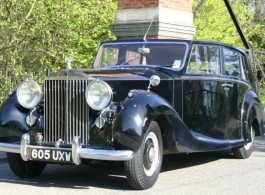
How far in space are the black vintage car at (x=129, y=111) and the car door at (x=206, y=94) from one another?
1 centimetres

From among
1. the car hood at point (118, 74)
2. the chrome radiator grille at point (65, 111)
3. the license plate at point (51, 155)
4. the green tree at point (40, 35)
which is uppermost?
the green tree at point (40, 35)

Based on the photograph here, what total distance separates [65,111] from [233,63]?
11.6ft

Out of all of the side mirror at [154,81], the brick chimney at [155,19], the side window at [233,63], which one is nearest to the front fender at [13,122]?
the side mirror at [154,81]

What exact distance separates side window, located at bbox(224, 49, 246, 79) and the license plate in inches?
131

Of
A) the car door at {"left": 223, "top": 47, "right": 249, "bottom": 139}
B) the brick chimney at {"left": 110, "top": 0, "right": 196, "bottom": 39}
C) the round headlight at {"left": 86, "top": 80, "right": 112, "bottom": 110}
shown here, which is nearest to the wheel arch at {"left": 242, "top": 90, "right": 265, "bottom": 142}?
the car door at {"left": 223, "top": 47, "right": 249, "bottom": 139}

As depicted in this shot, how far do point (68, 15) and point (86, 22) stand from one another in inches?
45.7

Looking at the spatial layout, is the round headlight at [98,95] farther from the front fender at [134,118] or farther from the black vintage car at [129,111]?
the front fender at [134,118]

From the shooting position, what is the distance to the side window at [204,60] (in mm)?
8039

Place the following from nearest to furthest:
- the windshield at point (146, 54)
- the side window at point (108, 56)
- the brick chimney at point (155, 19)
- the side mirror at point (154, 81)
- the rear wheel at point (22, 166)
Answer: the side mirror at point (154, 81)
the rear wheel at point (22, 166)
the windshield at point (146, 54)
the side window at point (108, 56)
the brick chimney at point (155, 19)

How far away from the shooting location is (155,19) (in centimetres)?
1272

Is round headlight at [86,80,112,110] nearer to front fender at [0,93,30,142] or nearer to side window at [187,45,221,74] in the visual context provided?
front fender at [0,93,30,142]

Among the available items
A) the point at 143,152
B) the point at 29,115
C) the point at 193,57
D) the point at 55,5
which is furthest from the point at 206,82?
the point at 55,5

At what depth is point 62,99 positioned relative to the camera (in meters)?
6.74

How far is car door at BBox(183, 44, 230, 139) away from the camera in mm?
7730
